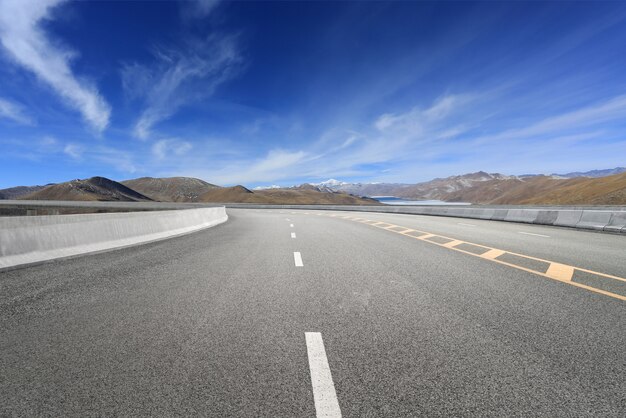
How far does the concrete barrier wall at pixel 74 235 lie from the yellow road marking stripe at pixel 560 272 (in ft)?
32.8

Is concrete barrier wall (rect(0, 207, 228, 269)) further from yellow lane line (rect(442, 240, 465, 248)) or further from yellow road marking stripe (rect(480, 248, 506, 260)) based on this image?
yellow road marking stripe (rect(480, 248, 506, 260))

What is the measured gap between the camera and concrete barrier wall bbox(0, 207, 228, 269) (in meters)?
6.95

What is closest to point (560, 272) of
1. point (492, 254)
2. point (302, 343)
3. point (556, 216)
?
point (492, 254)

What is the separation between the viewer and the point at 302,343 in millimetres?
3225

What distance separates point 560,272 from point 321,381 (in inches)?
226

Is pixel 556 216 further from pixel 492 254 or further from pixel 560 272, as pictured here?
pixel 560 272

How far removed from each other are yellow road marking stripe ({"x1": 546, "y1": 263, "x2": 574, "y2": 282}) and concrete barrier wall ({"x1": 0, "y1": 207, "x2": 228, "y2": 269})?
32.8 ft

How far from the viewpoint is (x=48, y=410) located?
2.26 metres

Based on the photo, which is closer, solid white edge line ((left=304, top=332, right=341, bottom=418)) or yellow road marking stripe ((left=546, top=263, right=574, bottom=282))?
solid white edge line ((left=304, top=332, right=341, bottom=418))

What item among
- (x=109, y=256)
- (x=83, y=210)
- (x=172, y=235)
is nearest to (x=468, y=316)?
(x=109, y=256)

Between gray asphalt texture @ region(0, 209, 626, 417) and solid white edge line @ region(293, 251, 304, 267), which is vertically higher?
gray asphalt texture @ region(0, 209, 626, 417)

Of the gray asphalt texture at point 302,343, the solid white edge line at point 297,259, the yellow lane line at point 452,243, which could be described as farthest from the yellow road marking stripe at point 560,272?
the solid white edge line at point 297,259

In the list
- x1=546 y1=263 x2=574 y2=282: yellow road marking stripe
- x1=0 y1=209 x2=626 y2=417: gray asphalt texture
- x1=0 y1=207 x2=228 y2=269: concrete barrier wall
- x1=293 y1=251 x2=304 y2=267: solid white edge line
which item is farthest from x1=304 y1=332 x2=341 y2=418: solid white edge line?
x1=0 y1=207 x2=228 y2=269: concrete barrier wall

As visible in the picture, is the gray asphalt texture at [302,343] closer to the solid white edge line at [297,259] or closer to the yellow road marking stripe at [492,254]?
the solid white edge line at [297,259]
